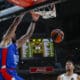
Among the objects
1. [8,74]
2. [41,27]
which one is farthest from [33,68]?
[8,74]

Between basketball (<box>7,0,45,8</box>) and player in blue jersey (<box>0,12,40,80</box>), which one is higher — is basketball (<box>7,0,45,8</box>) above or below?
above

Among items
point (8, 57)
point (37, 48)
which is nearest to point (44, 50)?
point (37, 48)

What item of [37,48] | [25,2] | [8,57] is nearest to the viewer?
[25,2]

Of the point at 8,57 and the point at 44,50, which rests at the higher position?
the point at 44,50

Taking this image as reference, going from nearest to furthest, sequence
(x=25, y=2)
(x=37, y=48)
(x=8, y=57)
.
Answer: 1. (x=25, y=2)
2. (x=8, y=57)
3. (x=37, y=48)

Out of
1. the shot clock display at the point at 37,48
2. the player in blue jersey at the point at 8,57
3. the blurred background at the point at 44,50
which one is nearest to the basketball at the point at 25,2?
the player in blue jersey at the point at 8,57

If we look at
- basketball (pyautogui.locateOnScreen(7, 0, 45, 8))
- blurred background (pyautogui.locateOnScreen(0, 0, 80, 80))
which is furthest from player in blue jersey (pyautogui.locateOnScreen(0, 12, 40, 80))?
blurred background (pyautogui.locateOnScreen(0, 0, 80, 80))

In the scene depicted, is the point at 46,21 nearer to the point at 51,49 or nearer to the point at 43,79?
the point at 51,49

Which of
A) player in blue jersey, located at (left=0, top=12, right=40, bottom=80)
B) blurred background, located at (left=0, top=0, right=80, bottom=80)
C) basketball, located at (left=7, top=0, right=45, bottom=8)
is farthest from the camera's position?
blurred background, located at (left=0, top=0, right=80, bottom=80)

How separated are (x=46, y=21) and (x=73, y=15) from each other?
957 millimetres

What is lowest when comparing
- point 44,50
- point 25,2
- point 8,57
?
point 8,57

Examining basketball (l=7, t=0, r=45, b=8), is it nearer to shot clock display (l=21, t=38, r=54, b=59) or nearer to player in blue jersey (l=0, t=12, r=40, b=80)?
player in blue jersey (l=0, t=12, r=40, b=80)

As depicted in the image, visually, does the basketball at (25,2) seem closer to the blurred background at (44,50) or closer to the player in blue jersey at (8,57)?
the player in blue jersey at (8,57)

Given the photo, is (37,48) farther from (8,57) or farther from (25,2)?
(25,2)
